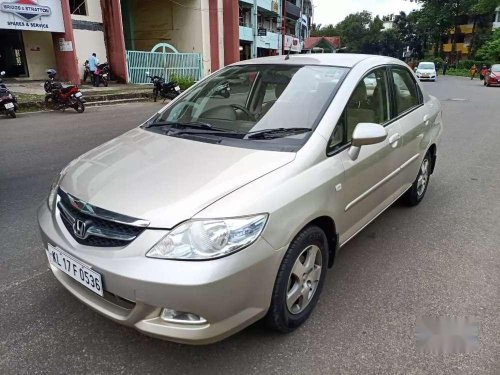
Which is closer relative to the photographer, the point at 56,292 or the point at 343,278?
the point at 56,292

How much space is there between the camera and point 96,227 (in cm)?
210

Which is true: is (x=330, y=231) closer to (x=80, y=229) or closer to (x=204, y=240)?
(x=204, y=240)

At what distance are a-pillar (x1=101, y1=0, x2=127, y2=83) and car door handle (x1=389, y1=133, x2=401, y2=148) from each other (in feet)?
60.1

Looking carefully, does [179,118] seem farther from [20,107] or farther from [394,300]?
[20,107]

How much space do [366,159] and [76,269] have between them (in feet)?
6.64

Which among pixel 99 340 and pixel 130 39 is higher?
pixel 130 39

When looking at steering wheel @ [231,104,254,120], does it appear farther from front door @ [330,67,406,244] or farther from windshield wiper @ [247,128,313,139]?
front door @ [330,67,406,244]

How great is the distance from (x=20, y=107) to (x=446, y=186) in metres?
11.6

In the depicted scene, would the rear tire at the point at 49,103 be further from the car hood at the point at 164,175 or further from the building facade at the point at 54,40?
the car hood at the point at 164,175

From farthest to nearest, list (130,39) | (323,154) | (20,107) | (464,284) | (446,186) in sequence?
1. (130,39)
2. (20,107)
3. (446,186)
4. (464,284)
5. (323,154)

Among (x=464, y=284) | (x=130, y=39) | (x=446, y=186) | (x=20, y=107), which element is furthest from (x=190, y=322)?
(x=130, y=39)

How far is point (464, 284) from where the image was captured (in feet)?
9.98

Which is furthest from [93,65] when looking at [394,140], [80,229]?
[80,229]

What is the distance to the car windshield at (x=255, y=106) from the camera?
9.01 ft
